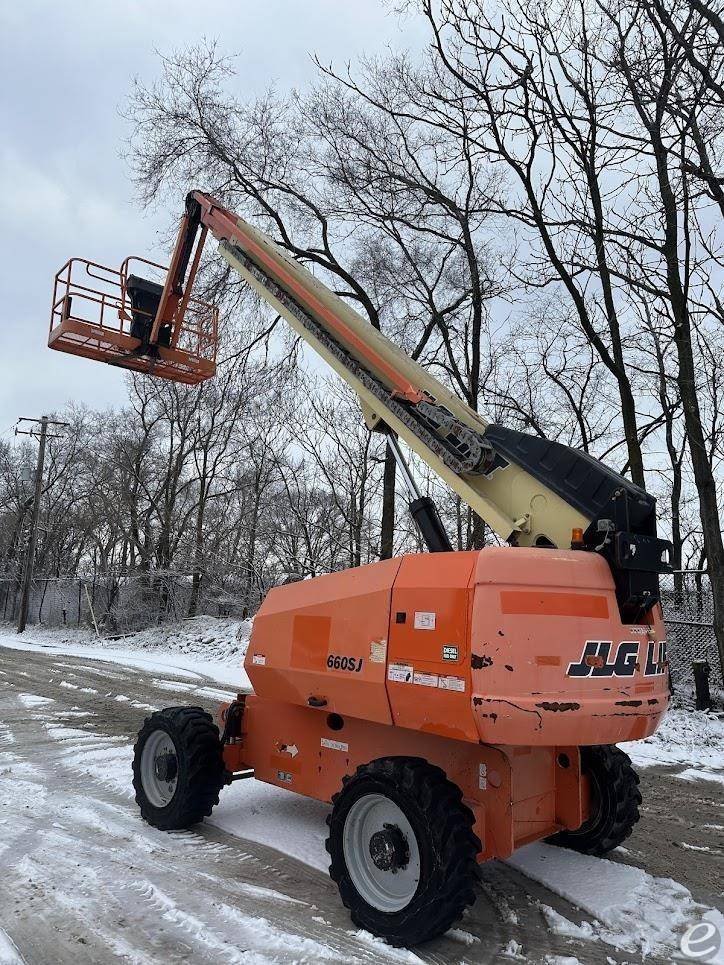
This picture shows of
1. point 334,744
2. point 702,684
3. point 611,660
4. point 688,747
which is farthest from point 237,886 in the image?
point 702,684

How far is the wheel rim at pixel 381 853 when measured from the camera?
12.4 ft

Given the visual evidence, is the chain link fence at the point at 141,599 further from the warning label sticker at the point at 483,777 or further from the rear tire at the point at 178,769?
the warning label sticker at the point at 483,777

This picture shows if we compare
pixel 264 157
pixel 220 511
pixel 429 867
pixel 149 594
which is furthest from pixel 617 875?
pixel 220 511

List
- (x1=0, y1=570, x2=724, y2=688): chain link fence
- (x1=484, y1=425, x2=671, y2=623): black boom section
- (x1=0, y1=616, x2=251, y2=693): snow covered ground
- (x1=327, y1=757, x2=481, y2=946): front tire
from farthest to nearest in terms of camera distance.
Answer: (x1=0, y1=570, x2=724, y2=688): chain link fence
(x1=0, y1=616, x2=251, y2=693): snow covered ground
(x1=484, y1=425, x2=671, y2=623): black boom section
(x1=327, y1=757, x2=481, y2=946): front tire

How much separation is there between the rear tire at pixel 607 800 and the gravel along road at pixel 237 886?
188 millimetres

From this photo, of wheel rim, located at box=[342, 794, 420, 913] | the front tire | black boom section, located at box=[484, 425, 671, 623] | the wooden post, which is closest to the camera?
the front tire

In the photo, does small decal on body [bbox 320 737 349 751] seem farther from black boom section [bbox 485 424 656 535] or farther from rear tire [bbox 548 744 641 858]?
black boom section [bbox 485 424 656 535]

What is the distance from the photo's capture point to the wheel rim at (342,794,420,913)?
3.78m

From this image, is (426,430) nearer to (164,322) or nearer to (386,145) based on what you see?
(164,322)

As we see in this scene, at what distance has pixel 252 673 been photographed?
527 cm

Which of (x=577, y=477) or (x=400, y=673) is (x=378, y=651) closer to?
(x=400, y=673)

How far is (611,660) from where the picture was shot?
372 cm

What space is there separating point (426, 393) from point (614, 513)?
2034 millimetres

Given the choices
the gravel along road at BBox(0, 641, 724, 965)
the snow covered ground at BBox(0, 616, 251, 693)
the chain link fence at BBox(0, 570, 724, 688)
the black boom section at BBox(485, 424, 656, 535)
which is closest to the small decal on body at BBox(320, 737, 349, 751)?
the gravel along road at BBox(0, 641, 724, 965)
